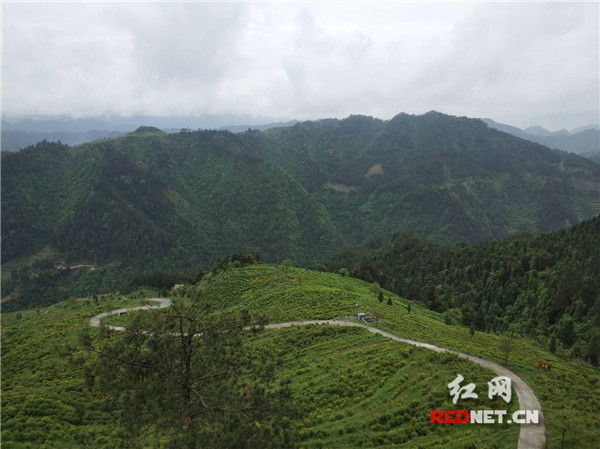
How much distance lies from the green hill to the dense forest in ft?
95.5

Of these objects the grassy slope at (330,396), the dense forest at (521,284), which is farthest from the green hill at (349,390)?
the dense forest at (521,284)

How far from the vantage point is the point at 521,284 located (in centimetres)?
9412

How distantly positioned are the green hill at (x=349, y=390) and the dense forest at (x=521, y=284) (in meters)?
29.1

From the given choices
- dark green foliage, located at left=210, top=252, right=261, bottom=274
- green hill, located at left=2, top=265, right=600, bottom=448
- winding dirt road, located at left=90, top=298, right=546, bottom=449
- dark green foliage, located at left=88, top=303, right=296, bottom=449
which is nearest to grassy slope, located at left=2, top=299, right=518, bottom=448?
green hill, located at left=2, top=265, right=600, bottom=448

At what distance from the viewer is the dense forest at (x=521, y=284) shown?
232ft

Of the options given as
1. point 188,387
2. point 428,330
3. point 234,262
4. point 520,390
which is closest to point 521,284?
point 428,330

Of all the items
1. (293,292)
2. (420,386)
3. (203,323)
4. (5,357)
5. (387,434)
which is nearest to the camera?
(203,323)

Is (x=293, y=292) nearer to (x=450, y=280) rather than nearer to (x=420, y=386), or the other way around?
(x=420, y=386)

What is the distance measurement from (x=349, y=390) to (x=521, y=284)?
87.1m

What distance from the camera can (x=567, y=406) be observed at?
2394 centimetres

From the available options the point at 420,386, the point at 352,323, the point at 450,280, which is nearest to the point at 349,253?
the point at 450,280

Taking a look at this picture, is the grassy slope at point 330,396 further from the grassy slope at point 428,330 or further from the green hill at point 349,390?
the grassy slope at point 428,330

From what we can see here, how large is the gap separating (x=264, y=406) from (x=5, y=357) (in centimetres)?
5674

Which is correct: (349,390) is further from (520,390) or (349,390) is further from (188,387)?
(188,387)
